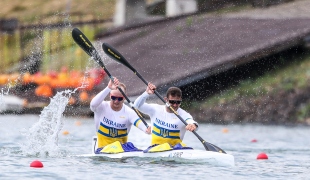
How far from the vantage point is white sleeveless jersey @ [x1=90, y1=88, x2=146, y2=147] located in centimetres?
1781

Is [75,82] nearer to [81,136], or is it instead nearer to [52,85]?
[52,85]

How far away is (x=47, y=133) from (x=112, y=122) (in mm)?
1937

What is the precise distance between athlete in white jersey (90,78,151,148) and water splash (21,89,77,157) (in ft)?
3.83

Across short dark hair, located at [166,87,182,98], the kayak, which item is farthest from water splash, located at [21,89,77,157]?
short dark hair, located at [166,87,182,98]

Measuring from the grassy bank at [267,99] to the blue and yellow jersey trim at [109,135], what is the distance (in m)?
13.0

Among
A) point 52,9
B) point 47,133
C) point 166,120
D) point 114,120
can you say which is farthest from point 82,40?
point 52,9

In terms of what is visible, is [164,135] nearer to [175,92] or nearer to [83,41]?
[175,92]

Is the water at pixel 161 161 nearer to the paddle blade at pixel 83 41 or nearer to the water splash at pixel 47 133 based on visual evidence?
the water splash at pixel 47 133

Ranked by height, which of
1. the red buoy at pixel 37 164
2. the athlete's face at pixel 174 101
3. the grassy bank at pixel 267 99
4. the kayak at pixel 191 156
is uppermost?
the grassy bank at pixel 267 99

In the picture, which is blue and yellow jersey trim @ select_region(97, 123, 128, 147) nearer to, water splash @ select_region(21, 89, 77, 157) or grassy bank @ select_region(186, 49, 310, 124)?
water splash @ select_region(21, 89, 77, 157)

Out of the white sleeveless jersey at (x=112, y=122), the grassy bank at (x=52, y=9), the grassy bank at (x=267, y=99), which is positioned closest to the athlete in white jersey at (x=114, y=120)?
the white sleeveless jersey at (x=112, y=122)

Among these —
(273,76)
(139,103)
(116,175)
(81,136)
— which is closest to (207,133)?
(81,136)

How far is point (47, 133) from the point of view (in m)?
19.1

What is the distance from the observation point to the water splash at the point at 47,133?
18.7m
